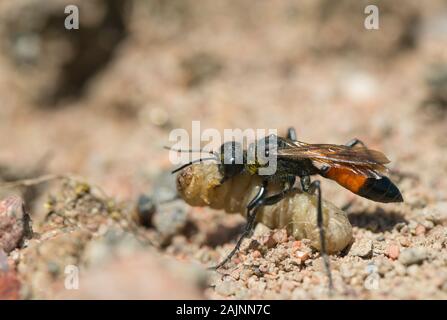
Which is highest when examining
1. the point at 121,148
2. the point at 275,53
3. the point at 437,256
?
the point at 275,53

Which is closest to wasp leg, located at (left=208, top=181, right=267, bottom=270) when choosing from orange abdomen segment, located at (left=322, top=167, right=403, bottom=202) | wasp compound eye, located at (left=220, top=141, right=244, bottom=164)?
wasp compound eye, located at (left=220, top=141, right=244, bottom=164)

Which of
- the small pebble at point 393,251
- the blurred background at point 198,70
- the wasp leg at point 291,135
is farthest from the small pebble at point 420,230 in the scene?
the blurred background at point 198,70

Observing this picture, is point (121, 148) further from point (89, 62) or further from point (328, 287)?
point (328, 287)

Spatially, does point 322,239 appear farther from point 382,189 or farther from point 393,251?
point 382,189

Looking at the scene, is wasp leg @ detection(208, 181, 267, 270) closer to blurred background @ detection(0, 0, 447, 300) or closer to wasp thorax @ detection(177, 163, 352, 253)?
wasp thorax @ detection(177, 163, 352, 253)

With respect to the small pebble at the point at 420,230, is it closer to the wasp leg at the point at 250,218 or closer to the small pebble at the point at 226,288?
the wasp leg at the point at 250,218

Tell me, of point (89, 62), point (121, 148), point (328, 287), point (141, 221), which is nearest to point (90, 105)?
point (89, 62)
